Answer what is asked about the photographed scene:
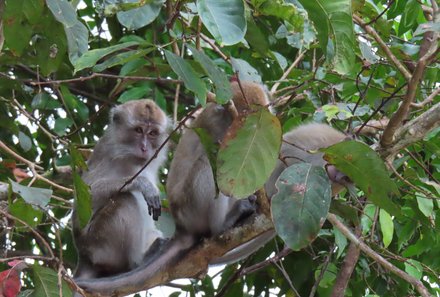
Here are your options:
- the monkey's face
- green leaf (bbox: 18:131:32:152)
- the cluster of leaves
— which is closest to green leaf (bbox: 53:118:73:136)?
the cluster of leaves

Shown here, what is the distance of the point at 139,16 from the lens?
3.29 m

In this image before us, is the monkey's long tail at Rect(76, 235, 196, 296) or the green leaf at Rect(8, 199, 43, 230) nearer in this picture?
the green leaf at Rect(8, 199, 43, 230)

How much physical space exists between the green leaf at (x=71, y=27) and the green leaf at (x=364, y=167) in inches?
44.6

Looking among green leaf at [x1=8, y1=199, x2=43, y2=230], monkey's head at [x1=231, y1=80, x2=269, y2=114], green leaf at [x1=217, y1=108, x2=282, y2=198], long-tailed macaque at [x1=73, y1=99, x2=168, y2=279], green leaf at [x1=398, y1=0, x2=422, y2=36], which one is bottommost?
long-tailed macaque at [x1=73, y1=99, x2=168, y2=279]

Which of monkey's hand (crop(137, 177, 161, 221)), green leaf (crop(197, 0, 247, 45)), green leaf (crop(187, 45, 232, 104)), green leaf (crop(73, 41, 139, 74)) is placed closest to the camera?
green leaf (crop(197, 0, 247, 45))

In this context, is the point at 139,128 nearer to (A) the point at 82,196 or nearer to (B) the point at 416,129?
(A) the point at 82,196

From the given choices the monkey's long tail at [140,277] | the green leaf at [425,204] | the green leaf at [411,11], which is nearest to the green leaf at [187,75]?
the monkey's long tail at [140,277]

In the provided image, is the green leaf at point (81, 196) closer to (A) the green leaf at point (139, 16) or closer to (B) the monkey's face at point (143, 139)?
(A) the green leaf at point (139, 16)

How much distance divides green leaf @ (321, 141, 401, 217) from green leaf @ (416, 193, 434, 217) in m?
1.19

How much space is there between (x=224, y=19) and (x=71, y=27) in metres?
1.00

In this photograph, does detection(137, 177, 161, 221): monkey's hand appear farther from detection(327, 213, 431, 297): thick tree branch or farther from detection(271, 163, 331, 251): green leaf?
detection(271, 163, 331, 251): green leaf

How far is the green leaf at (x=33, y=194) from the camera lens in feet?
10.7

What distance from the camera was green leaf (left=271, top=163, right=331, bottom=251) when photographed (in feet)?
9.43

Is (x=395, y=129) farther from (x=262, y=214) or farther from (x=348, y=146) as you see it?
(x=262, y=214)
